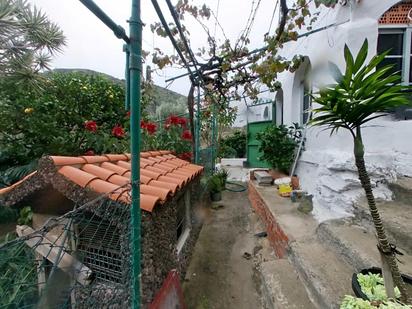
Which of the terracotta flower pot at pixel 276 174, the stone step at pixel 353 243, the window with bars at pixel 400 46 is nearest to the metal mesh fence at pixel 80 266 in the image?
the stone step at pixel 353 243

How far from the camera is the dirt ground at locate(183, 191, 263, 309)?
245 centimetres

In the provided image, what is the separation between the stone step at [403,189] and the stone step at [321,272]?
92cm

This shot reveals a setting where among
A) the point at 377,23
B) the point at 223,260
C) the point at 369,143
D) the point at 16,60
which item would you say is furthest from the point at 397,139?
the point at 16,60

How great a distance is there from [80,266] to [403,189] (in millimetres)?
2873

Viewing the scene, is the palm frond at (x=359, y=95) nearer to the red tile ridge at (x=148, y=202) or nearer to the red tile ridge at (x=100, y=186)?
the red tile ridge at (x=148, y=202)

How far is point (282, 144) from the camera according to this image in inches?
180

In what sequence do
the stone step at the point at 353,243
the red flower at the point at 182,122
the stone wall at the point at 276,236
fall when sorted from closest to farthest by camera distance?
the stone step at the point at 353,243, the stone wall at the point at 276,236, the red flower at the point at 182,122

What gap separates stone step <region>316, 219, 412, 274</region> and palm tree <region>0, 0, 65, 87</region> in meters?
4.33

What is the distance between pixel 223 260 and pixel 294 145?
251cm

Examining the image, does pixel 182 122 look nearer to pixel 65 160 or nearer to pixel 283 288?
pixel 65 160

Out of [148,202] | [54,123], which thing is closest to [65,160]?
[148,202]

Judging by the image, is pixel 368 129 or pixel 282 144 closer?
pixel 368 129

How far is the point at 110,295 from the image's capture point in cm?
150

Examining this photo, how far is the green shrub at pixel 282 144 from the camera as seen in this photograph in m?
4.57
